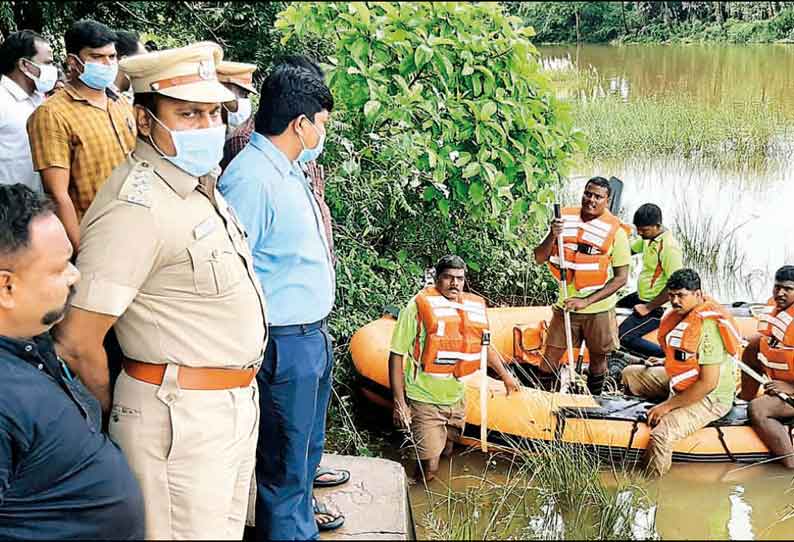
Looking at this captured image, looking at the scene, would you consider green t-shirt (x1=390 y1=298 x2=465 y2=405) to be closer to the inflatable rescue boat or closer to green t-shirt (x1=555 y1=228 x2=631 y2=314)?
the inflatable rescue boat

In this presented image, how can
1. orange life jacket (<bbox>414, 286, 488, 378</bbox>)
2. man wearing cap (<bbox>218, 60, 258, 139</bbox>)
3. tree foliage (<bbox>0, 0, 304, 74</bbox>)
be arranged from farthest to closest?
tree foliage (<bbox>0, 0, 304, 74</bbox>)
orange life jacket (<bbox>414, 286, 488, 378</bbox>)
man wearing cap (<bbox>218, 60, 258, 139</bbox>)

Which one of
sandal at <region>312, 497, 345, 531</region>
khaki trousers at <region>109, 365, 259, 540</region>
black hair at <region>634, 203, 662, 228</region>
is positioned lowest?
sandal at <region>312, 497, 345, 531</region>

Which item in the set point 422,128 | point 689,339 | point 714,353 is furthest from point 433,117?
point 714,353

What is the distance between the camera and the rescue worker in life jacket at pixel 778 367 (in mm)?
3955

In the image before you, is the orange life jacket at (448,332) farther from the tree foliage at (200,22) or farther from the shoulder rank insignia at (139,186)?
the tree foliage at (200,22)

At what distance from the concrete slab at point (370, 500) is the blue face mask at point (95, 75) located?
56.8 inches

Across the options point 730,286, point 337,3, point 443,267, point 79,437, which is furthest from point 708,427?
point 79,437

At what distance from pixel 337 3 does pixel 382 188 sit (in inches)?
42.5

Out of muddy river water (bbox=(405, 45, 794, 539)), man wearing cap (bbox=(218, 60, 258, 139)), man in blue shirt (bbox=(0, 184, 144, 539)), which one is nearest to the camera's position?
man in blue shirt (bbox=(0, 184, 144, 539))

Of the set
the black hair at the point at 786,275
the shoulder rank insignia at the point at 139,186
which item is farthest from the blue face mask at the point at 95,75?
the black hair at the point at 786,275

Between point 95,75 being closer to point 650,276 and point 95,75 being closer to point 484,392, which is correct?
point 484,392

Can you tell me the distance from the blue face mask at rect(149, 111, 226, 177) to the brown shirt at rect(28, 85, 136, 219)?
0.92m

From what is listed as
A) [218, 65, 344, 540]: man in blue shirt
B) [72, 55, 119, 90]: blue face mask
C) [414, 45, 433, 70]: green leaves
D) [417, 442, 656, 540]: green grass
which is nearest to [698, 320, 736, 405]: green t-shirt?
[417, 442, 656, 540]: green grass

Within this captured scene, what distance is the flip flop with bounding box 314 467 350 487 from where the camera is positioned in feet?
9.23
